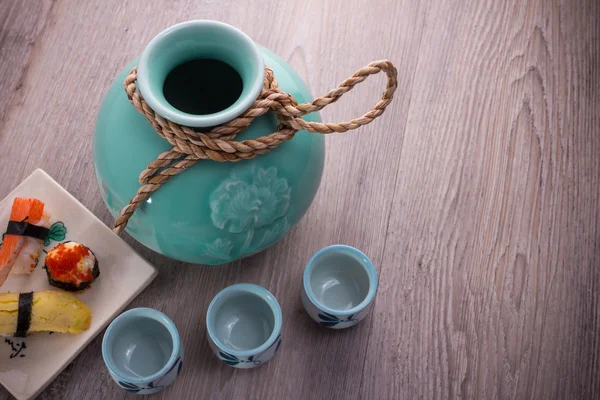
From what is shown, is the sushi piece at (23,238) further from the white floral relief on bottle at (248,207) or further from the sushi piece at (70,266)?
the white floral relief on bottle at (248,207)

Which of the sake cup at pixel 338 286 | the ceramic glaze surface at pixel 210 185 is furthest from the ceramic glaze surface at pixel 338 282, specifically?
the ceramic glaze surface at pixel 210 185

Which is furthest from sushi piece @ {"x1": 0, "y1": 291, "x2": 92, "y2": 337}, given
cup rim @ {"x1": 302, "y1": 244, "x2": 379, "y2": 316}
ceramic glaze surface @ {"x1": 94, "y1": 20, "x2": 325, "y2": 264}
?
cup rim @ {"x1": 302, "y1": 244, "x2": 379, "y2": 316}

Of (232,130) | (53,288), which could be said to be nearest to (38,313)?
(53,288)


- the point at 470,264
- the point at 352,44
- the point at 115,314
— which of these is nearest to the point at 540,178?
the point at 470,264

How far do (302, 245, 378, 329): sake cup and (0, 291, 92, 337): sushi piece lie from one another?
30 centimetres

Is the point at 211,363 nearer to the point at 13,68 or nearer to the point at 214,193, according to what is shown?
the point at 214,193

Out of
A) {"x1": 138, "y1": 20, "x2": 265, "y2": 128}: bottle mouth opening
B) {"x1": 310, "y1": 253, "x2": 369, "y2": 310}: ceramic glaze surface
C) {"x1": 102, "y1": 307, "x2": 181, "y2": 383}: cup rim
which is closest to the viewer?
→ {"x1": 138, "y1": 20, "x2": 265, "y2": 128}: bottle mouth opening

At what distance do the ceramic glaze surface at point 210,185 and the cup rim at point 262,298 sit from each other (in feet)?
0.24

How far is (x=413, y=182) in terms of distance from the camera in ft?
2.96

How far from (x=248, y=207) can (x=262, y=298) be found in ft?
0.56

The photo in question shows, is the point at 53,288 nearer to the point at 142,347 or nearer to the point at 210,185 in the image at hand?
the point at 142,347

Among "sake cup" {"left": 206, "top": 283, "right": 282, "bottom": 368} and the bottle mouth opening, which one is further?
"sake cup" {"left": 206, "top": 283, "right": 282, "bottom": 368}

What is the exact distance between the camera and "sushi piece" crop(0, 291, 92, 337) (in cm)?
71

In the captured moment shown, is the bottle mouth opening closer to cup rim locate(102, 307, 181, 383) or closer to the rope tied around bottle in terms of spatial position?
the rope tied around bottle
